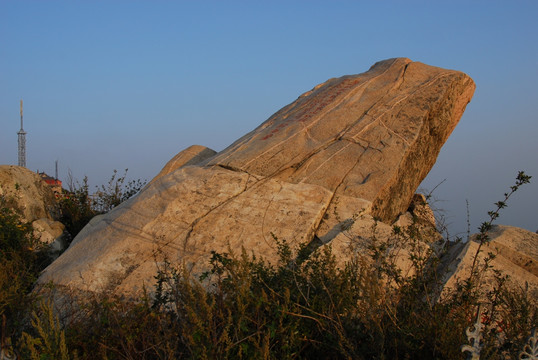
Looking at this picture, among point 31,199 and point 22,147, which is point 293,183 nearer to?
point 31,199

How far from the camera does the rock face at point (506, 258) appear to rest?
18.2 feet

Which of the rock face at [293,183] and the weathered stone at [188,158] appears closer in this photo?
the rock face at [293,183]

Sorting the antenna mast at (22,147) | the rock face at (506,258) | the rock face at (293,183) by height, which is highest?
the antenna mast at (22,147)

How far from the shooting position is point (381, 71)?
27.4ft

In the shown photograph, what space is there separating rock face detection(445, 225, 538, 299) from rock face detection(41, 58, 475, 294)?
3.70 feet

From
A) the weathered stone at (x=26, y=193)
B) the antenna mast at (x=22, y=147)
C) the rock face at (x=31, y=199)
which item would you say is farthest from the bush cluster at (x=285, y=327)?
the antenna mast at (x=22, y=147)

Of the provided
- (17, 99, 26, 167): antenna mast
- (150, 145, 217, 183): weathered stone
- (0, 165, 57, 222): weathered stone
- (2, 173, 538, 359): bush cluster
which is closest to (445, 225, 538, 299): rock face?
(2, 173, 538, 359): bush cluster

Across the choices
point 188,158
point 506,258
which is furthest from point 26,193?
point 506,258

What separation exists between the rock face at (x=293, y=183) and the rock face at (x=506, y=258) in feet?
3.70

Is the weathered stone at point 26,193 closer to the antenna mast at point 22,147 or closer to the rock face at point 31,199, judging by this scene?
the rock face at point 31,199

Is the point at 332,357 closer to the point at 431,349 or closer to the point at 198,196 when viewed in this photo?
the point at 431,349

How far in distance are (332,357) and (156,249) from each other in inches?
107

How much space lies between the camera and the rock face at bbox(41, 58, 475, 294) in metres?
5.66

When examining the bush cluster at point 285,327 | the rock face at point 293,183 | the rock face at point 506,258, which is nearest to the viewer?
the bush cluster at point 285,327
